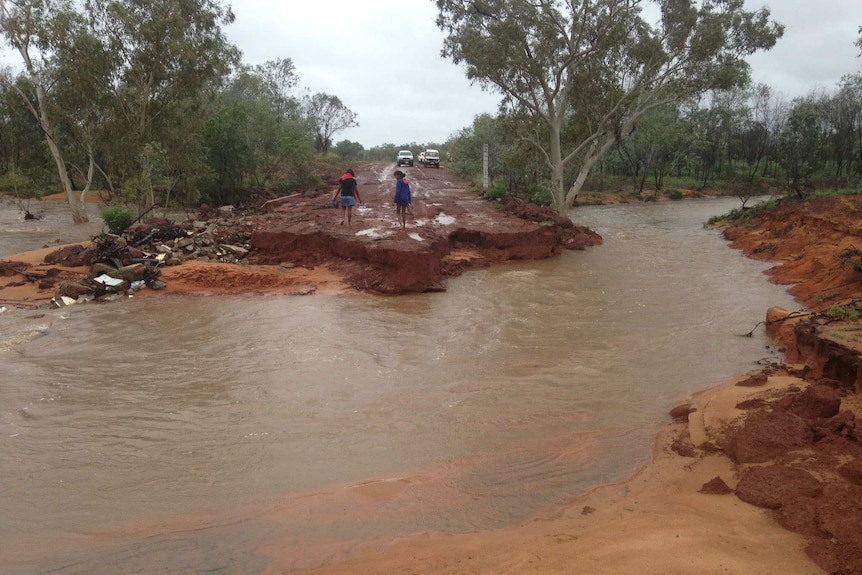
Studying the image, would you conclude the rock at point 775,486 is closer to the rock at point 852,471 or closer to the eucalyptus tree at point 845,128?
the rock at point 852,471

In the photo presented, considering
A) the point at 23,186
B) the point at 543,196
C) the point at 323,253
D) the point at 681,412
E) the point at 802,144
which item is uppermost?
the point at 802,144

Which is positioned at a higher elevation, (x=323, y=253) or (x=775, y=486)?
(x=323, y=253)

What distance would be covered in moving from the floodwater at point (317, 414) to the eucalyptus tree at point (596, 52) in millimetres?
13824

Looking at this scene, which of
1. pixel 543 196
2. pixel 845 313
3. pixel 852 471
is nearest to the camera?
pixel 852 471

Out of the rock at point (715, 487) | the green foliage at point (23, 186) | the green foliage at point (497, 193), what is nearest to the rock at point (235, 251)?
the rock at point (715, 487)

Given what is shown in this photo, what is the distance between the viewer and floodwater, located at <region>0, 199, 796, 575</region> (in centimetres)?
404

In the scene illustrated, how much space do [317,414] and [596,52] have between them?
2148 cm

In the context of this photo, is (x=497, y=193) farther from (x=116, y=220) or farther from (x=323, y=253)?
(x=116, y=220)

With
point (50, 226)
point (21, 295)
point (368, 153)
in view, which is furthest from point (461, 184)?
point (368, 153)

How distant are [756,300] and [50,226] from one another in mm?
25854

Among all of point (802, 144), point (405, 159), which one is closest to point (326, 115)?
point (405, 159)

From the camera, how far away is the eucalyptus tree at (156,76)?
19859mm

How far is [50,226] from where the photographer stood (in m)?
23.5

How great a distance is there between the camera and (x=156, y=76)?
69.2 feet
